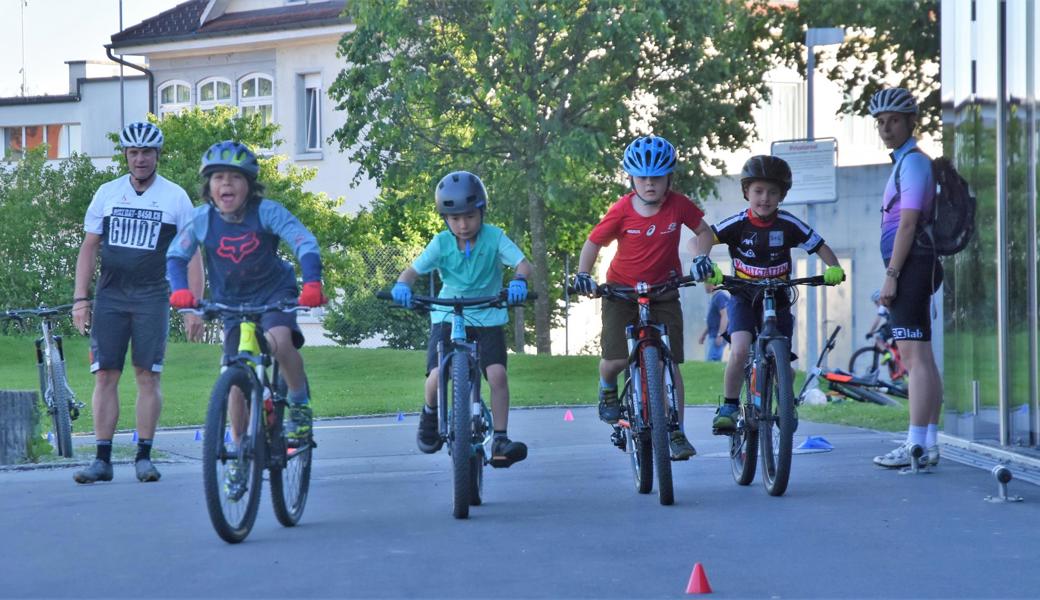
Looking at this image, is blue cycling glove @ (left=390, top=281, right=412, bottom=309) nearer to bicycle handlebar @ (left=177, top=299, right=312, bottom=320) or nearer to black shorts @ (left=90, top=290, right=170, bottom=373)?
bicycle handlebar @ (left=177, top=299, right=312, bottom=320)

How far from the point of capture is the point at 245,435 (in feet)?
23.0

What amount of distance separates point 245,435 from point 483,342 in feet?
5.64

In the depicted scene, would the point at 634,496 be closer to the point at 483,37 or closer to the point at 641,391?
the point at 641,391

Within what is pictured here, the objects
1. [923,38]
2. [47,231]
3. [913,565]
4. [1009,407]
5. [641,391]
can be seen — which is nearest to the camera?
[913,565]

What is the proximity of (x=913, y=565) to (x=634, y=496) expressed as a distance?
2445 millimetres

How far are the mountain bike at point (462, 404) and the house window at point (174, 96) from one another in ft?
143

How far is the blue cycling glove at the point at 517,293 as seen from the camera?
786cm

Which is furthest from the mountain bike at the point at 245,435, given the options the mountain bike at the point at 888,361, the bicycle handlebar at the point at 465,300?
the mountain bike at the point at 888,361

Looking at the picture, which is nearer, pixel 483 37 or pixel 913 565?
pixel 913 565

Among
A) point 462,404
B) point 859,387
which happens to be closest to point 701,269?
point 462,404

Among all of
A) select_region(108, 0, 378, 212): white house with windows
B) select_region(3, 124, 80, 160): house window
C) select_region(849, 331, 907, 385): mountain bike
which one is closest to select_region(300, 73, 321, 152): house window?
select_region(108, 0, 378, 212): white house with windows

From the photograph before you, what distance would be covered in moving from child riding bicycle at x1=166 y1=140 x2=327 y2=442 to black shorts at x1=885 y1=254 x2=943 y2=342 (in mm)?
3363

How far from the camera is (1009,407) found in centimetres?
1023

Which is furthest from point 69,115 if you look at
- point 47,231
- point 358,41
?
point 358,41
